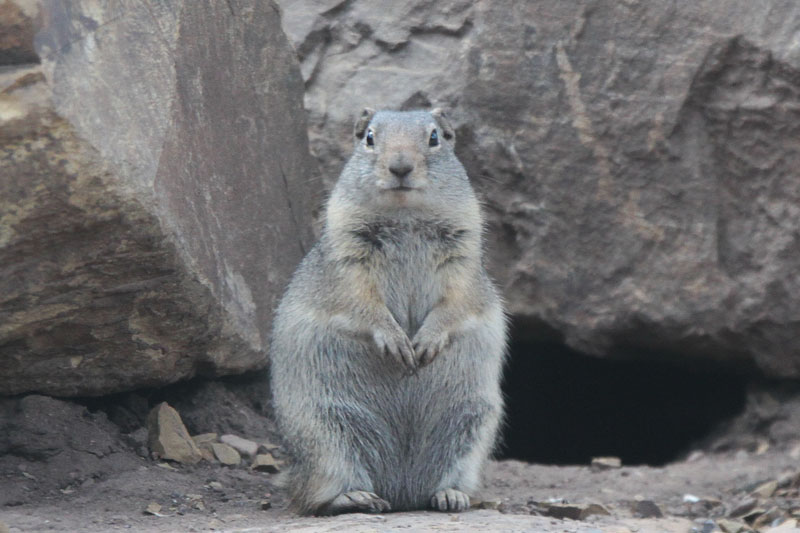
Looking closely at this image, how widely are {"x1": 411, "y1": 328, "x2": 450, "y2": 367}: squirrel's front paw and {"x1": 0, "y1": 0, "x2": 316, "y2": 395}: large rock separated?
3.94 ft

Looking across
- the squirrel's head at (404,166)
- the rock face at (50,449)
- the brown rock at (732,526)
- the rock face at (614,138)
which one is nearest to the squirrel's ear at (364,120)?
the squirrel's head at (404,166)

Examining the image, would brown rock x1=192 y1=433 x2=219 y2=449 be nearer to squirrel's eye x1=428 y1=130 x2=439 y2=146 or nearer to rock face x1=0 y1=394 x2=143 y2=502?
rock face x1=0 y1=394 x2=143 y2=502

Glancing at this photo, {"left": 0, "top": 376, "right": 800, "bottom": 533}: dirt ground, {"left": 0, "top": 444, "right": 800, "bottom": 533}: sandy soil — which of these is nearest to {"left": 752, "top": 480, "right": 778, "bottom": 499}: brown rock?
{"left": 0, "top": 376, "right": 800, "bottom": 533}: dirt ground

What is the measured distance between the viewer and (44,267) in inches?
206

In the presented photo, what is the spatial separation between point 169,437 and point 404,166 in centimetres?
230

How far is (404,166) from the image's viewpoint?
5766 mm

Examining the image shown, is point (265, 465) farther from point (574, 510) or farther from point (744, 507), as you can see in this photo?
point (744, 507)

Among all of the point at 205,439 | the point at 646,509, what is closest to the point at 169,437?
the point at 205,439

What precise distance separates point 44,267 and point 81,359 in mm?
854

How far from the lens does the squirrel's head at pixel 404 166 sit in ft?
19.1

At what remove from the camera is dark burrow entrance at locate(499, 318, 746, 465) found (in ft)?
28.4

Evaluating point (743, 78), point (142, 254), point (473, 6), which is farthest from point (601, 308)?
point (142, 254)

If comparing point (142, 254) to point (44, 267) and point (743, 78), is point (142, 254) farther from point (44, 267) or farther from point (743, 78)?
point (743, 78)

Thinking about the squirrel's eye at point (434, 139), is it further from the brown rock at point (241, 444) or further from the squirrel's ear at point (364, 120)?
the brown rock at point (241, 444)
